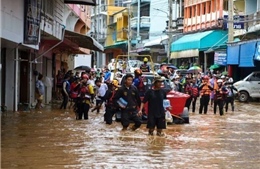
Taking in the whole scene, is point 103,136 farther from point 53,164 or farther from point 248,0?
point 248,0

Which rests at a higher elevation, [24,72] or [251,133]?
[24,72]

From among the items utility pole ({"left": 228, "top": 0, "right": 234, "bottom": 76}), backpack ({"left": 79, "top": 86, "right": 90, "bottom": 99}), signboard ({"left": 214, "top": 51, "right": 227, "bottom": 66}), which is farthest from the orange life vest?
signboard ({"left": 214, "top": 51, "right": 227, "bottom": 66})

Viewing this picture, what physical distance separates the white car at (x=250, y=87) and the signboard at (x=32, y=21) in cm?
1824

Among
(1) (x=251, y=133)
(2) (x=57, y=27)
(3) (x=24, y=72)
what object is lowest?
(1) (x=251, y=133)

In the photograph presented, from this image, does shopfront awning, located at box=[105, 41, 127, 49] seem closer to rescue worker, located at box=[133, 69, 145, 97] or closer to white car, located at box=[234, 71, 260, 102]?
white car, located at box=[234, 71, 260, 102]

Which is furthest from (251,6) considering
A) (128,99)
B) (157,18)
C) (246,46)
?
(128,99)

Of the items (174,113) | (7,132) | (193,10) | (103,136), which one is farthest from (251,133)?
(193,10)

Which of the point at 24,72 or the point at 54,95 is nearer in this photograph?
the point at 24,72

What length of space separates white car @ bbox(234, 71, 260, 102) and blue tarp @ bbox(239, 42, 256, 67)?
64.4 inches

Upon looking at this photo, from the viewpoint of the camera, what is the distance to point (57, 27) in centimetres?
2814

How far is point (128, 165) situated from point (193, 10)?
5113 centimetres

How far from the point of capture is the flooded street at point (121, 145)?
39.3ft

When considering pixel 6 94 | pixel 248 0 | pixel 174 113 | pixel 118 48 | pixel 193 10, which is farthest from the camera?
pixel 118 48

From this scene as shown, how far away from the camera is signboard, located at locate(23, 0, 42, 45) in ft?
69.5
